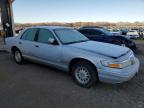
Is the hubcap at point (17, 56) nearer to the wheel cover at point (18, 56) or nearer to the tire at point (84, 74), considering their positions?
the wheel cover at point (18, 56)

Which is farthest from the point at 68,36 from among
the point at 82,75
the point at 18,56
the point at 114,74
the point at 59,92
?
the point at 18,56

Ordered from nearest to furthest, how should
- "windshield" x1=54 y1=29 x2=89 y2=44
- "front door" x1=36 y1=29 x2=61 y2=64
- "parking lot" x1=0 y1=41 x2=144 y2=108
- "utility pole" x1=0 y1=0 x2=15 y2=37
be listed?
"parking lot" x1=0 y1=41 x2=144 y2=108 → "front door" x1=36 y1=29 x2=61 y2=64 → "windshield" x1=54 y1=29 x2=89 y2=44 → "utility pole" x1=0 y1=0 x2=15 y2=37

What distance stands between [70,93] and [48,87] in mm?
680

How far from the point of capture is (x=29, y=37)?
6.66m

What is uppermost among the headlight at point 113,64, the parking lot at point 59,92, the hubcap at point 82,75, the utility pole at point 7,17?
the utility pole at point 7,17

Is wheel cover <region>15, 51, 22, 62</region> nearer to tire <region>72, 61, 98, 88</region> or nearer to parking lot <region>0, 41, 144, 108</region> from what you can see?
parking lot <region>0, 41, 144, 108</region>

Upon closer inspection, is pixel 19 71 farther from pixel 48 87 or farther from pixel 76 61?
pixel 76 61

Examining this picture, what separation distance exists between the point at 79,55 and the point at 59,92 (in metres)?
1.04

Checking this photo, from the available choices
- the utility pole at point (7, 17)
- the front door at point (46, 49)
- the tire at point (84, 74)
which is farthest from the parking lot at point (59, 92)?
the utility pole at point (7, 17)

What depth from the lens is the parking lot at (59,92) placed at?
3.98m

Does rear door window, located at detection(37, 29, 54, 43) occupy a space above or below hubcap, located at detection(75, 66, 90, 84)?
above

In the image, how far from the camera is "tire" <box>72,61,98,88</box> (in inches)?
184

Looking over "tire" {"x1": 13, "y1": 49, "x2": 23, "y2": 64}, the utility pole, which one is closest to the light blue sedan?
"tire" {"x1": 13, "y1": 49, "x2": 23, "y2": 64}

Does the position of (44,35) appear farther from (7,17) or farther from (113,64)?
(7,17)
